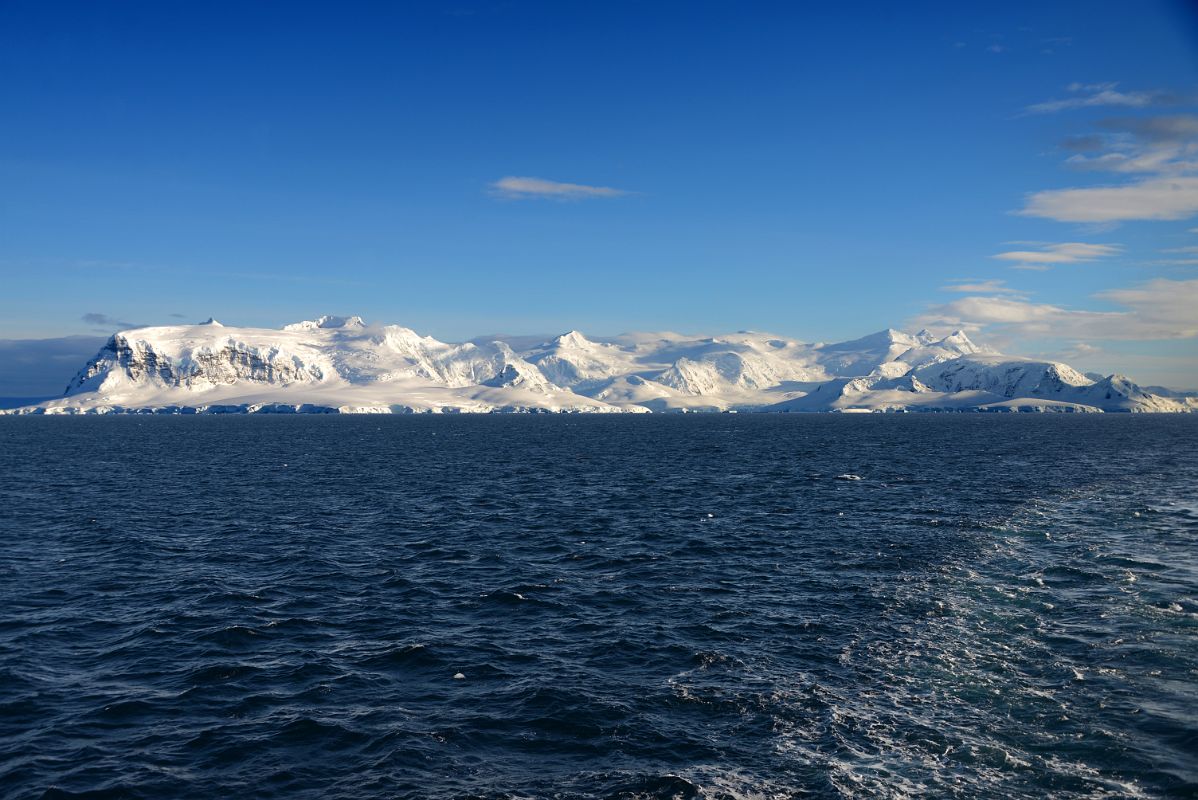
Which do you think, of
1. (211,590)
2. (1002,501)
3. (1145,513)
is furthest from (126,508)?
(1145,513)

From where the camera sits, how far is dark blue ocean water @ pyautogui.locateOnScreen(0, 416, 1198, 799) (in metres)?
27.1

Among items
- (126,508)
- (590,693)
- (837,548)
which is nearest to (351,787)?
(590,693)

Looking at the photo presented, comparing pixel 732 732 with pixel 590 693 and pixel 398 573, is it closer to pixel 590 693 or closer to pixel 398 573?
pixel 590 693

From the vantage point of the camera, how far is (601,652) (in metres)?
Answer: 39.3

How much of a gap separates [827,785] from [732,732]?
15.8 ft

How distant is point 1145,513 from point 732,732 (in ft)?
230

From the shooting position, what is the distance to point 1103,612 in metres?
44.1

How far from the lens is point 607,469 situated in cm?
13875

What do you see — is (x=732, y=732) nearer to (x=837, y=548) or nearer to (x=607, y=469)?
(x=837, y=548)

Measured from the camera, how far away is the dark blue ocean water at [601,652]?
27.1 meters

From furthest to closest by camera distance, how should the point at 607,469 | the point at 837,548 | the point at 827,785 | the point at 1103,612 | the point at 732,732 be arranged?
1. the point at 607,469
2. the point at 837,548
3. the point at 1103,612
4. the point at 732,732
5. the point at 827,785

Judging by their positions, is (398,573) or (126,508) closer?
(398,573)

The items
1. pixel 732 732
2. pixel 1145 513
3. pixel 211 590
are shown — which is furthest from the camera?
pixel 1145 513

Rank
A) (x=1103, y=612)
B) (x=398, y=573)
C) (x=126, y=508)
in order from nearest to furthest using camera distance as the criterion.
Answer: (x=1103, y=612) < (x=398, y=573) < (x=126, y=508)
